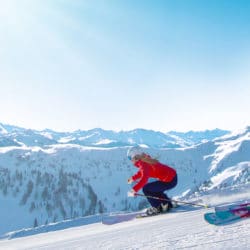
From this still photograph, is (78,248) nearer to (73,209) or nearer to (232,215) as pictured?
(232,215)

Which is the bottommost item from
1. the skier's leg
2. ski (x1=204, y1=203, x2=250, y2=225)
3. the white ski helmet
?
ski (x1=204, y1=203, x2=250, y2=225)

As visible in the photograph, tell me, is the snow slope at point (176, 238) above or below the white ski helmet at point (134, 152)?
below

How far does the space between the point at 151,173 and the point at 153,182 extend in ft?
1.01

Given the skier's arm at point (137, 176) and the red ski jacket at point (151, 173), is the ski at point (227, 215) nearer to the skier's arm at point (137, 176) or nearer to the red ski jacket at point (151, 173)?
the red ski jacket at point (151, 173)

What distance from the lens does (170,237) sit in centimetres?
618

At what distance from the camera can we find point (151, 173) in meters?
10.7

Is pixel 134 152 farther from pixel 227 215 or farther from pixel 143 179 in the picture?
pixel 227 215

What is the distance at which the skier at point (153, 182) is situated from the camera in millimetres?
10664

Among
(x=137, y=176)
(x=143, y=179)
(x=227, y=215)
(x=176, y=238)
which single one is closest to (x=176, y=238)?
(x=176, y=238)

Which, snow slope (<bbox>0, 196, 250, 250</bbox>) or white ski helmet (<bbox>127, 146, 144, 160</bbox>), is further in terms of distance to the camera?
white ski helmet (<bbox>127, 146, 144, 160</bbox>)

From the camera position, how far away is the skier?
35.0 feet

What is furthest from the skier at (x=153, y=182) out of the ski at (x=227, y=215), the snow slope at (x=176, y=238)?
the ski at (x=227, y=215)

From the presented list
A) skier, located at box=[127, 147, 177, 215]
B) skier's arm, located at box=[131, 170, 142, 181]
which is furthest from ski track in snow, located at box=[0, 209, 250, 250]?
skier's arm, located at box=[131, 170, 142, 181]

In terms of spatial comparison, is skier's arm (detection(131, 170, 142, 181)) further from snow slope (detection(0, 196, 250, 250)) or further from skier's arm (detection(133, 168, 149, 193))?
snow slope (detection(0, 196, 250, 250))
